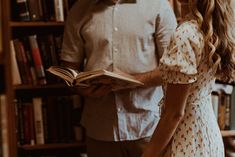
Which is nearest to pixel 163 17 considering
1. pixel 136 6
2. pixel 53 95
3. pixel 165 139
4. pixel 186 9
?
pixel 136 6

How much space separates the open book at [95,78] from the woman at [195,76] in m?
0.26

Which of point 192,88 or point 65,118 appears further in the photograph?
point 65,118

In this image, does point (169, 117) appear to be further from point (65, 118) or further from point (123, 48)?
point (65, 118)

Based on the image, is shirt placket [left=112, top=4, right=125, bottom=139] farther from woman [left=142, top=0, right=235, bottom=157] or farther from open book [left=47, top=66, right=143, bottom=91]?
woman [left=142, top=0, right=235, bottom=157]

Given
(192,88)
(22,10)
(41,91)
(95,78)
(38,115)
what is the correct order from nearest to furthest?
(192,88)
(95,78)
(22,10)
(38,115)
(41,91)

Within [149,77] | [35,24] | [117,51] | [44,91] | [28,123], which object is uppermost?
[35,24]

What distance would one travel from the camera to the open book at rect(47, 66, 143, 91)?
1508mm

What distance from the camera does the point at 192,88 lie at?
134 centimetres

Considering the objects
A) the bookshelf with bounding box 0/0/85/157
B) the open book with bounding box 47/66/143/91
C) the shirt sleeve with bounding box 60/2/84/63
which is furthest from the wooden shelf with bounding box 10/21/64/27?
the open book with bounding box 47/66/143/91

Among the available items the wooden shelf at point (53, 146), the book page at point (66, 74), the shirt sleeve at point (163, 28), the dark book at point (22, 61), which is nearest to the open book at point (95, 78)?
the book page at point (66, 74)

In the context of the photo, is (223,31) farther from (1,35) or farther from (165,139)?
(1,35)

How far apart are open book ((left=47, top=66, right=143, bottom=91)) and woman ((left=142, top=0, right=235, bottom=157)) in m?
0.26

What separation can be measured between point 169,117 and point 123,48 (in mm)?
480

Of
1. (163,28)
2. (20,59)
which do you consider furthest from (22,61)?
(163,28)
